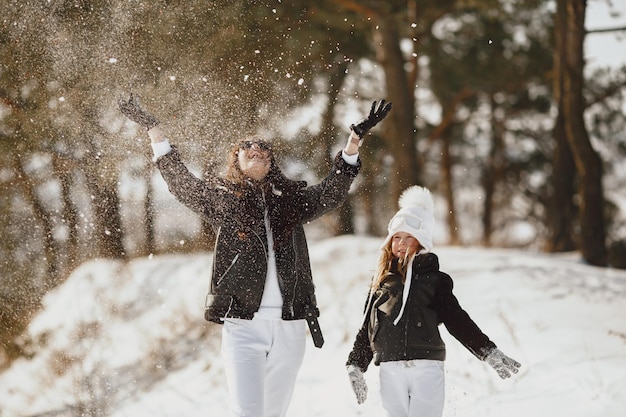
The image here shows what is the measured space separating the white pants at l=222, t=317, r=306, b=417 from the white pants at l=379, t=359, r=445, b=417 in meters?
0.43

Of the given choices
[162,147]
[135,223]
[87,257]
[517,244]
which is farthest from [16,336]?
[517,244]

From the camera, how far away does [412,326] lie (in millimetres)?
3535

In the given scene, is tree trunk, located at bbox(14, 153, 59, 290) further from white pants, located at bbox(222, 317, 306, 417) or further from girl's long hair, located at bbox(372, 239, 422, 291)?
girl's long hair, located at bbox(372, 239, 422, 291)

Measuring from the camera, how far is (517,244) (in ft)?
76.9

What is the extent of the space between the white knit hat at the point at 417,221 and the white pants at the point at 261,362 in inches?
25.2

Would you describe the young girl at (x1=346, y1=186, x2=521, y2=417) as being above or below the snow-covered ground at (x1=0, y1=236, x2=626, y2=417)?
above

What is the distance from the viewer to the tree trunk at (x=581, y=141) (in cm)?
1116

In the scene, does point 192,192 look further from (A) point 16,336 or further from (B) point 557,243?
(B) point 557,243

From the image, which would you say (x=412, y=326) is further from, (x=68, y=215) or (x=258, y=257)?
(x=68, y=215)

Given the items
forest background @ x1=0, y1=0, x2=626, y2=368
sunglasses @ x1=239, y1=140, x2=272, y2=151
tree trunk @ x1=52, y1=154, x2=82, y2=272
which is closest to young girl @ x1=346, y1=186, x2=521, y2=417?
sunglasses @ x1=239, y1=140, x2=272, y2=151

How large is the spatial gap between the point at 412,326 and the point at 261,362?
0.69 m

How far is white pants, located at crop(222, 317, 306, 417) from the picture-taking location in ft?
11.3

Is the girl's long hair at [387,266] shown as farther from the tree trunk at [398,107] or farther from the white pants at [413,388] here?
the tree trunk at [398,107]

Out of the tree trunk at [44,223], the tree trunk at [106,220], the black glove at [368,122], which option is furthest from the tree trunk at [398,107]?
the black glove at [368,122]
